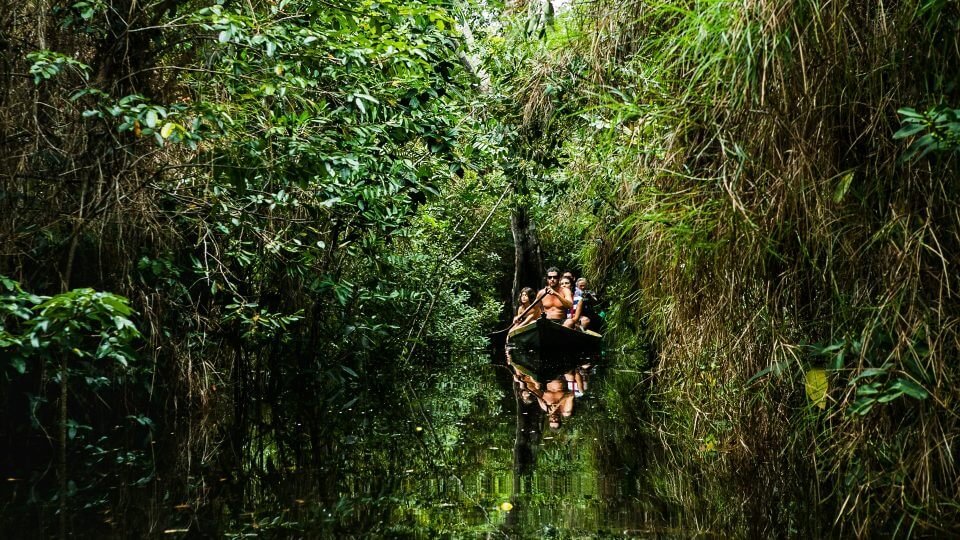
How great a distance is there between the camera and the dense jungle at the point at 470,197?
158 inches

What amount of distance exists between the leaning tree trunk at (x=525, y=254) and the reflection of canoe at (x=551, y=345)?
2.04m

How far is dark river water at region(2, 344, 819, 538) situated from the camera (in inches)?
187

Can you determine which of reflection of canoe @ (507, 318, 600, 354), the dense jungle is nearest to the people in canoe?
reflection of canoe @ (507, 318, 600, 354)

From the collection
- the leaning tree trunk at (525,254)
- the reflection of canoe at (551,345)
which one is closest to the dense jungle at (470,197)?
the reflection of canoe at (551,345)

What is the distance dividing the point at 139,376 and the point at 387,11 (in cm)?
369

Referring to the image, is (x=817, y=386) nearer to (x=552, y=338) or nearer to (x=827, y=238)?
(x=827, y=238)

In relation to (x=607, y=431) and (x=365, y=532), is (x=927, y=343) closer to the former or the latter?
(x=365, y=532)

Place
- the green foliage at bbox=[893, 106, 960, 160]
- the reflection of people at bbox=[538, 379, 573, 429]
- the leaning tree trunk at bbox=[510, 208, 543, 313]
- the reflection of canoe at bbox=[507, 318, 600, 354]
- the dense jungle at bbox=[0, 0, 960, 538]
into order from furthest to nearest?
the leaning tree trunk at bbox=[510, 208, 543, 313]
the reflection of canoe at bbox=[507, 318, 600, 354]
the reflection of people at bbox=[538, 379, 573, 429]
the dense jungle at bbox=[0, 0, 960, 538]
the green foliage at bbox=[893, 106, 960, 160]

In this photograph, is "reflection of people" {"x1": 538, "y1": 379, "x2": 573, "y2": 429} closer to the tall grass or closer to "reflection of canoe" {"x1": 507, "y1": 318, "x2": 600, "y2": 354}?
the tall grass

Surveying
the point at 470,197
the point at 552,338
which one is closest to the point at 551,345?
the point at 552,338

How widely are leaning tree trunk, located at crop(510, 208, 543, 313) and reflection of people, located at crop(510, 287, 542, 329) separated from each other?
53cm

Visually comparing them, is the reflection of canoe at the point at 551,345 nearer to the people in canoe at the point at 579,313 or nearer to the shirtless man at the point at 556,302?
the people in canoe at the point at 579,313

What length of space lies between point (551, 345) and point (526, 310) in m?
1.83

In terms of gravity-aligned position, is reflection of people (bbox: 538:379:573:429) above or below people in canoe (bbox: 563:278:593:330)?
below
